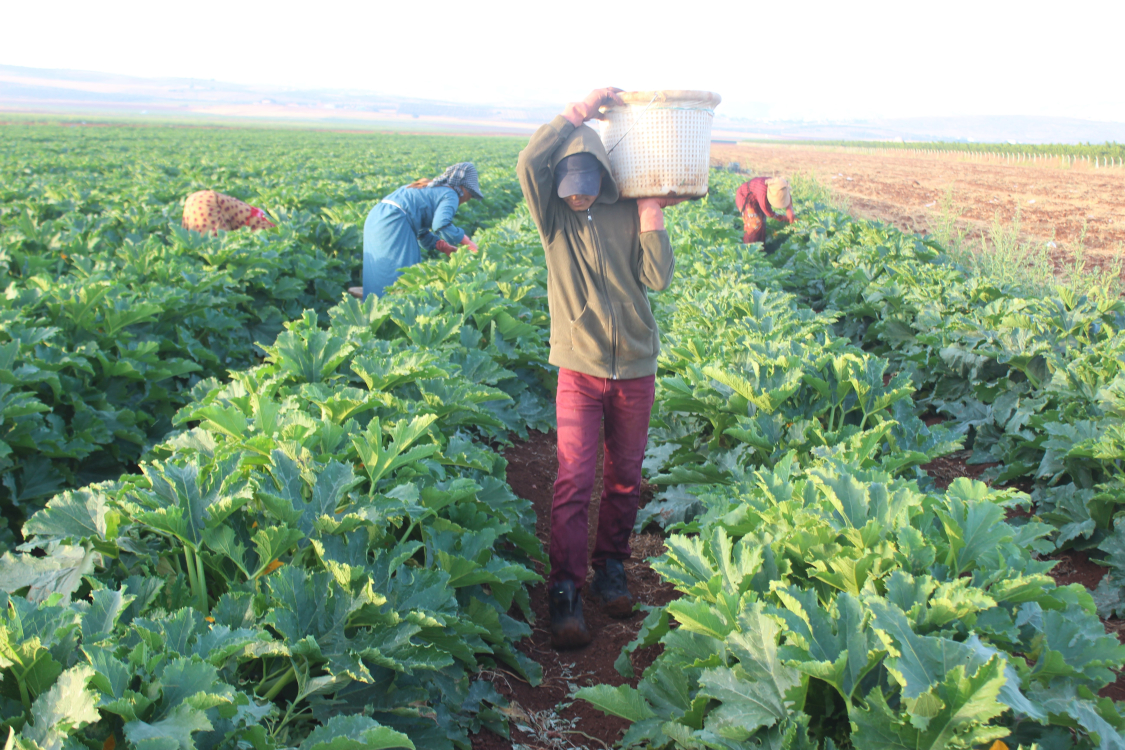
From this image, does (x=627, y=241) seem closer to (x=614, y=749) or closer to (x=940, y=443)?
(x=940, y=443)

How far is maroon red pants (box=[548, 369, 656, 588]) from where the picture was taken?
10.7ft

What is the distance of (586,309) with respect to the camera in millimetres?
Result: 3189

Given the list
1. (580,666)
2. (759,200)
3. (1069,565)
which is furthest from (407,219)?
(759,200)

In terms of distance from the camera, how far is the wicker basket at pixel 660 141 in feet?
9.74

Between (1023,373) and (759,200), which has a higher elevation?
(759,200)

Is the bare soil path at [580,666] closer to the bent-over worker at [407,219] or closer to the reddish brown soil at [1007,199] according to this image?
the bent-over worker at [407,219]

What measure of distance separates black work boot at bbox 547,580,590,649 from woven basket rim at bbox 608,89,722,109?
214 cm

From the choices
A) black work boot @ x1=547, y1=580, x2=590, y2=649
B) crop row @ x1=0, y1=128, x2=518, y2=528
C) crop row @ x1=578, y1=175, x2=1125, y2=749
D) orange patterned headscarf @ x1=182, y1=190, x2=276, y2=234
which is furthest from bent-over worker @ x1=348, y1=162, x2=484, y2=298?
crop row @ x1=578, y1=175, x2=1125, y2=749

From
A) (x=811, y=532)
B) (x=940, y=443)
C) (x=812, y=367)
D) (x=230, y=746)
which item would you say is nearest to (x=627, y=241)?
(x=812, y=367)

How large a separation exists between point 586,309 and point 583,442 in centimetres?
61

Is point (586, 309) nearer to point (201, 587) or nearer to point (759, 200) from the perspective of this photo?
point (201, 587)

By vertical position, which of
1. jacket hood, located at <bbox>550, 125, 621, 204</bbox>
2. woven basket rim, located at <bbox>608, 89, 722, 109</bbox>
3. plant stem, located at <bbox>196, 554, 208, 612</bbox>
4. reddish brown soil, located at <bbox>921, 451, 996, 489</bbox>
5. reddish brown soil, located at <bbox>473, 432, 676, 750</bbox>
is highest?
woven basket rim, located at <bbox>608, 89, 722, 109</bbox>

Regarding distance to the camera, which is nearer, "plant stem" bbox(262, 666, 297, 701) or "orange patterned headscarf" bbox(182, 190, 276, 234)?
"plant stem" bbox(262, 666, 297, 701)

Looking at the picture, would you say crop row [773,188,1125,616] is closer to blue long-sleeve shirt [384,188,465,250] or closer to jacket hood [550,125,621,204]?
jacket hood [550,125,621,204]
